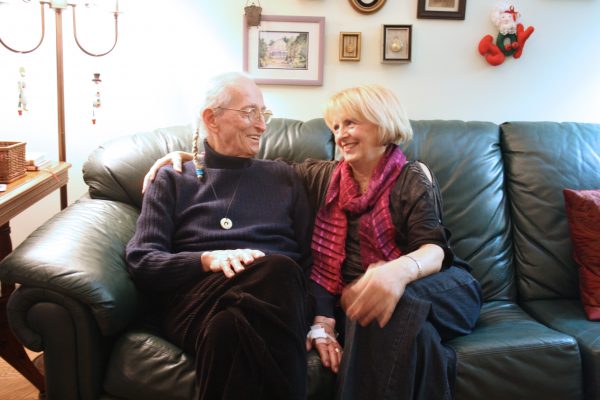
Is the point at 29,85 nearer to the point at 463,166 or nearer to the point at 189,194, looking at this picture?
the point at 189,194

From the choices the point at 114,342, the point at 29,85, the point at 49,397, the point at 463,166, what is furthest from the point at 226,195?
the point at 29,85

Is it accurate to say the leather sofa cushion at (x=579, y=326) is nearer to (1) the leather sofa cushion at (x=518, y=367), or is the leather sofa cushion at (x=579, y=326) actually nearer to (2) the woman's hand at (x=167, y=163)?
(1) the leather sofa cushion at (x=518, y=367)

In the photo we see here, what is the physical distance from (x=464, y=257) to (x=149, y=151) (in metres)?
1.22

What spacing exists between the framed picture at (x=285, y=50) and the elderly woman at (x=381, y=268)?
1.99 ft

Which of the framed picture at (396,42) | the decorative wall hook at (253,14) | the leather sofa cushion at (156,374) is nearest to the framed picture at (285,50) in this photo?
the decorative wall hook at (253,14)

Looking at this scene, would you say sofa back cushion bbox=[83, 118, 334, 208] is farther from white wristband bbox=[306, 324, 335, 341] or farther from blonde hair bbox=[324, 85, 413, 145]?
white wristband bbox=[306, 324, 335, 341]

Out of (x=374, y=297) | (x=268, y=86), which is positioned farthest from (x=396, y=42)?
(x=374, y=297)

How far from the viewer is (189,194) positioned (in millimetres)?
1789

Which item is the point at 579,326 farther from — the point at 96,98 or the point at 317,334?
the point at 96,98

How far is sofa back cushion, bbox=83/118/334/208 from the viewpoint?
2.01m

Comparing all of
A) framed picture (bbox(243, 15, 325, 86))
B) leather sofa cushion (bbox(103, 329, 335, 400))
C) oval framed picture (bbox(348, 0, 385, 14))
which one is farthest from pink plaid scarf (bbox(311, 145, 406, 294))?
oval framed picture (bbox(348, 0, 385, 14))

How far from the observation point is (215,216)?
1.75 m

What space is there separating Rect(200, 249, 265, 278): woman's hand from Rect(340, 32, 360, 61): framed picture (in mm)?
1195

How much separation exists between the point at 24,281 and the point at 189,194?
0.56 metres
